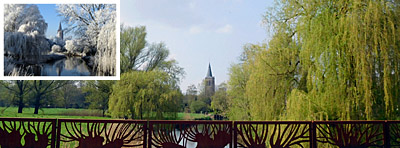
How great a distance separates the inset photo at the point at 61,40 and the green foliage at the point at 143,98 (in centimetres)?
506

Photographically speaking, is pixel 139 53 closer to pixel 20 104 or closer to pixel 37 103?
pixel 37 103

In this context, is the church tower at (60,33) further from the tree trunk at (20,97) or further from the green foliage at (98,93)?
the tree trunk at (20,97)

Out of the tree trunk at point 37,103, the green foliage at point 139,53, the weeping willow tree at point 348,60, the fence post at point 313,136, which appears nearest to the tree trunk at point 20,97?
the tree trunk at point 37,103

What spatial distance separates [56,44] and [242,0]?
8472 millimetres

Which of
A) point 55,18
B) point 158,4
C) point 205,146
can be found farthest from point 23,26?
point 158,4

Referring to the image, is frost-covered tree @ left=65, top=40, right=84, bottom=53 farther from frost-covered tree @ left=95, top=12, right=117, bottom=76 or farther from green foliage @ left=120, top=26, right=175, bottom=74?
green foliage @ left=120, top=26, right=175, bottom=74

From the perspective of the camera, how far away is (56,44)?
6.36m

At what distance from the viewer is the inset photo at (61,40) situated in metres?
6.01

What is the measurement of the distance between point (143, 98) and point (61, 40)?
5174mm

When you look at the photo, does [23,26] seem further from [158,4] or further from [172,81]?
[158,4]

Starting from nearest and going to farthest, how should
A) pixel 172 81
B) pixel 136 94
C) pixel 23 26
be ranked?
pixel 23 26 < pixel 136 94 < pixel 172 81

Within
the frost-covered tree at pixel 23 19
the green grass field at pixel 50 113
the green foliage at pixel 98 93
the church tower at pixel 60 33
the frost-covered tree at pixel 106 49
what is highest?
the frost-covered tree at pixel 23 19

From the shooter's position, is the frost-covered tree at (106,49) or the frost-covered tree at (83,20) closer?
the frost-covered tree at (106,49)

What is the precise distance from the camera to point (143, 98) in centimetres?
1128
